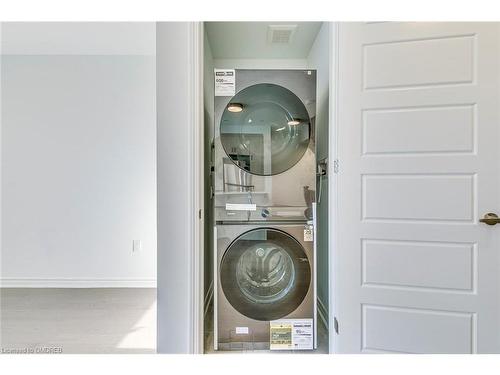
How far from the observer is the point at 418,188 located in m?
1.35

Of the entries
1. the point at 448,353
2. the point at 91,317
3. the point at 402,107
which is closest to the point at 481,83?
the point at 402,107

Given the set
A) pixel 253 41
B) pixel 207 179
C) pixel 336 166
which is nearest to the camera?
pixel 336 166

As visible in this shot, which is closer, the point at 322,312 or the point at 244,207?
A: the point at 244,207

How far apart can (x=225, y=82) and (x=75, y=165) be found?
1926 mm

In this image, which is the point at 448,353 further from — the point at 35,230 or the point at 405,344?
the point at 35,230

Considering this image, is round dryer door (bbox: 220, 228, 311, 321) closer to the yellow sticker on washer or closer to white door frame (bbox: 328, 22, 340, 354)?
the yellow sticker on washer

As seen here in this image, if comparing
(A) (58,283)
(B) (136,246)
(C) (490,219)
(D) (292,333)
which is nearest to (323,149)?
(C) (490,219)

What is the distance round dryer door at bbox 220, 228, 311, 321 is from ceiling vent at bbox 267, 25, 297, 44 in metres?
1.67

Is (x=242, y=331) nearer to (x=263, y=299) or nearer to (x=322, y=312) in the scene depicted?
(x=263, y=299)

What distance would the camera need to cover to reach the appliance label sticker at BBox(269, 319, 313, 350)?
62.6 inches

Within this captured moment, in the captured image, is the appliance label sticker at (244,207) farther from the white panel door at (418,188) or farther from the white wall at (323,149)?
the white wall at (323,149)

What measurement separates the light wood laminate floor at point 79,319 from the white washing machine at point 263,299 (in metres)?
0.54

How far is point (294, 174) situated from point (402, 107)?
69 centimetres

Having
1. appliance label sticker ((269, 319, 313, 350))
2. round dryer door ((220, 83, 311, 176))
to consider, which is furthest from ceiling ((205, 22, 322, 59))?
appliance label sticker ((269, 319, 313, 350))
